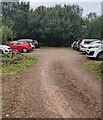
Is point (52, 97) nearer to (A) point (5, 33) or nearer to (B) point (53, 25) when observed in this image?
(A) point (5, 33)

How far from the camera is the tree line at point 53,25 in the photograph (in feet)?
133

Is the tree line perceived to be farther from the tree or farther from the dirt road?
the dirt road

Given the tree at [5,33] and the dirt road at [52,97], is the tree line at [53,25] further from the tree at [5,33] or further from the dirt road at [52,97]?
the dirt road at [52,97]

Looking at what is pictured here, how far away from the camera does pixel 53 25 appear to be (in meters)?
39.9

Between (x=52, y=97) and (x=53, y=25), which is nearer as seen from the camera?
(x=52, y=97)

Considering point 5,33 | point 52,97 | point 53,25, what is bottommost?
point 52,97

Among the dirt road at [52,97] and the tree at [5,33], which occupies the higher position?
the tree at [5,33]

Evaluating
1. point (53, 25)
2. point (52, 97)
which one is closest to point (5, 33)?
point (53, 25)

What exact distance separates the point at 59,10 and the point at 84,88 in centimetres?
Answer: 3478

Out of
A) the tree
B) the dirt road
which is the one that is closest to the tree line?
the tree

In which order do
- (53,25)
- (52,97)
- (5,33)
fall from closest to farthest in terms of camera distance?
(52,97) < (5,33) < (53,25)

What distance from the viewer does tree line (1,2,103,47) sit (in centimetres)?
4044

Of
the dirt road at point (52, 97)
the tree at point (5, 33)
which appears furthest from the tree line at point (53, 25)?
the dirt road at point (52, 97)

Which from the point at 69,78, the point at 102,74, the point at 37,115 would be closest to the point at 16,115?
the point at 37,115
